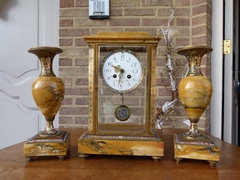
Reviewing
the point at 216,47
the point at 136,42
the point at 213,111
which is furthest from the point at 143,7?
the point at 213,111

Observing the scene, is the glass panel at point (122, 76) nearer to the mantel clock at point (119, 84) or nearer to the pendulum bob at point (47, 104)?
the mantel clock at point (119, 84)

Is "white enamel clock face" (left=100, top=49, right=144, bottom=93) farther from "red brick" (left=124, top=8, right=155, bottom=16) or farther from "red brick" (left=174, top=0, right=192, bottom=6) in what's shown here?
"red brick" (left=174, top=0, right=192, bottom=6)

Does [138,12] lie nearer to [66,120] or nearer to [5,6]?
[66,120]

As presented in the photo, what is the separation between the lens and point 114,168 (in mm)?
683

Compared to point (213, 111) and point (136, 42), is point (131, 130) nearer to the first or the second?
point (136, 42)

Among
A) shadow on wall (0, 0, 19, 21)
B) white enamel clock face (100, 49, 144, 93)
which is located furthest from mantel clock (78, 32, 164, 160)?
shadow on wall (0, 0, 19, 21)

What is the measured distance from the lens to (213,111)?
4.42ft

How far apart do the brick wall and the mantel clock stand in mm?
Answer: 570

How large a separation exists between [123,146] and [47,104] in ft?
1.01

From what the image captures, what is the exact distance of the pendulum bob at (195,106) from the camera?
2.32 ft

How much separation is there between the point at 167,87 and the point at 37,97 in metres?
0.83

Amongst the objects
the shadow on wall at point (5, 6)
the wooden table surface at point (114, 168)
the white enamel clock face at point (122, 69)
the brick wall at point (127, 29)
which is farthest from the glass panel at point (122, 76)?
the shadow on wall at point (5, 6)

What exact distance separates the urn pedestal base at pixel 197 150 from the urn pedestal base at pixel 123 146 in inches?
2.3

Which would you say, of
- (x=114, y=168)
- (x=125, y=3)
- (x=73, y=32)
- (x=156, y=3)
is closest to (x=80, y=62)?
(x=73, y=32)
